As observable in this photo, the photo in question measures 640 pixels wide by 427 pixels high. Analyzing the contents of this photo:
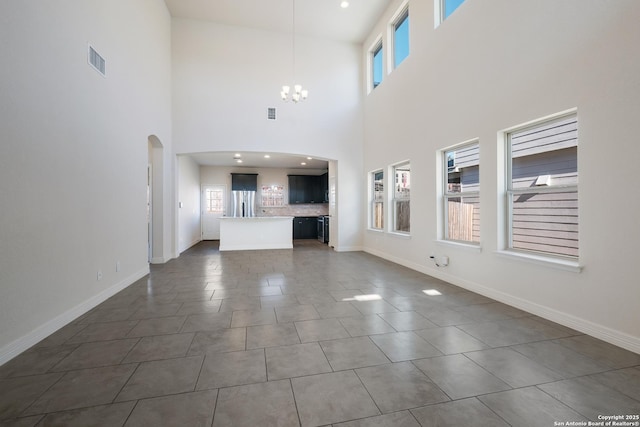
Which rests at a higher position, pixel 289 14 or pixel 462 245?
pixel 289 14

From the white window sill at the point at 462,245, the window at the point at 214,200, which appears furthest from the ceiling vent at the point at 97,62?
the window at the point at 214,200

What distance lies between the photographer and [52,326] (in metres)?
2.53

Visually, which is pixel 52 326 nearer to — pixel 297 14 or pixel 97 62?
pixel 97 62

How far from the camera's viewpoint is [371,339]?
2.39 m

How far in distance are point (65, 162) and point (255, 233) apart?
537cm

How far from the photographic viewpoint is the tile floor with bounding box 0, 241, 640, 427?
1523mm

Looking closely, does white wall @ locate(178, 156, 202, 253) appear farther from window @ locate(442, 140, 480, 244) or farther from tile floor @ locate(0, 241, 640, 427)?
window @ locate(442, 140, 480, 244)

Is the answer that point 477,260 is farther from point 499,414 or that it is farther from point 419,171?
point 499,414

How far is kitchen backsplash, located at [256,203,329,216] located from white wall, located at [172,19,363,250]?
3.79 meters

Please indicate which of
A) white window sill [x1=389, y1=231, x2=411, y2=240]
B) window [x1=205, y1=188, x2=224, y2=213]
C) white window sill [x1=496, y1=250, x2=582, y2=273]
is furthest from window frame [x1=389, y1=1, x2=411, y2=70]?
window [x1=205, y1=188, x2=224, y2=213]

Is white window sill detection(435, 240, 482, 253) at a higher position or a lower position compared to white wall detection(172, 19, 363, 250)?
lower

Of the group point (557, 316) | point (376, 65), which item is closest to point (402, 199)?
point (557, 316)

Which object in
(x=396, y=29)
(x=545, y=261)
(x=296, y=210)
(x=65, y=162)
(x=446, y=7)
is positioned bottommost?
(x=545, y=261)

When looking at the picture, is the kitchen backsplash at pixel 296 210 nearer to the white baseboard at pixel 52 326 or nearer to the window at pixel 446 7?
the white baseboard at pixel 52 326
